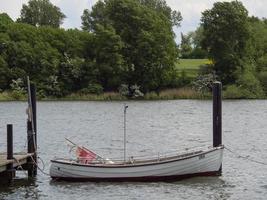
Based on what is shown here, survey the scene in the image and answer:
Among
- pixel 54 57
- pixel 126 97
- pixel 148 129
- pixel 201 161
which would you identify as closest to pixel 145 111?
pixel 148 129

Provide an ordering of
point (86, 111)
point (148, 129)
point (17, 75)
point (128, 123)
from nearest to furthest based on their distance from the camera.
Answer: point (148, 129) < point (128, 123) < point (86, 111) < point (17, 75)

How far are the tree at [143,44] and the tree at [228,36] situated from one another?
8.33m

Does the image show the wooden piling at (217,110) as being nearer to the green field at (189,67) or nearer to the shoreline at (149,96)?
the shoreline at (149,96)

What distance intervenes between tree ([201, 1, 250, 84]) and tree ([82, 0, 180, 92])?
833cm

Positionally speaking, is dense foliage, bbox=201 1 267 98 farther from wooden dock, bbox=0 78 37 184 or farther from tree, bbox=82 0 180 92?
wooden dock, bbox=0 78 37 184

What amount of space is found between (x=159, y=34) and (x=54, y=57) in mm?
20406

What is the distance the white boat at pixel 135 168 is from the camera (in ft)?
123

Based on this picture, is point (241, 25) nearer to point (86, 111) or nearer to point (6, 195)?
point (86, 111)

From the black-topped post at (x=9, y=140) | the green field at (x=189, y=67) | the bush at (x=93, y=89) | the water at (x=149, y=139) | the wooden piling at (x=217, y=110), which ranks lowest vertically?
the water at (x=149, y=139)

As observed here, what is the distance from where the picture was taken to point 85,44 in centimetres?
13938

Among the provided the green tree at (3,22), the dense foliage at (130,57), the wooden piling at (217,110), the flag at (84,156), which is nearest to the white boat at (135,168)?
the flag at (84,156)

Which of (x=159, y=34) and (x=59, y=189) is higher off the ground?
(x=159, y=34)

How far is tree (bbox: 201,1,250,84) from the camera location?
136 metres

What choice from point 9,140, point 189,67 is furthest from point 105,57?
point 9,140
